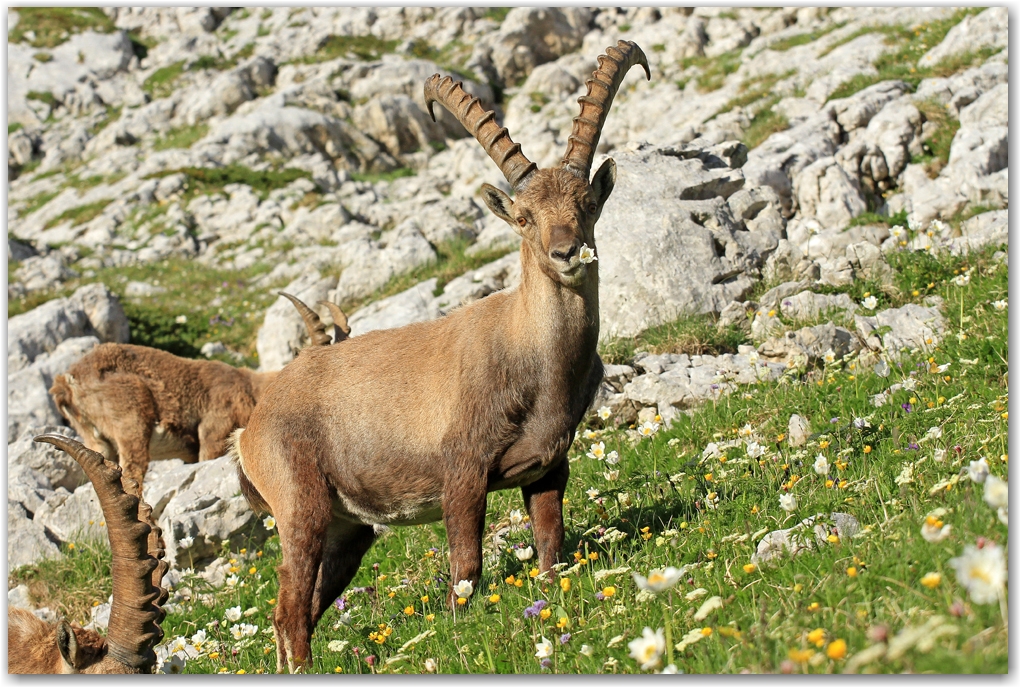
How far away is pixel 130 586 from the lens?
5.17 m

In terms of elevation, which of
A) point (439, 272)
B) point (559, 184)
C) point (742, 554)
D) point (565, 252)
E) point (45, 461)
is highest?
point (559, 184)

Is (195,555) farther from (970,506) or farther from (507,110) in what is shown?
(507,110)

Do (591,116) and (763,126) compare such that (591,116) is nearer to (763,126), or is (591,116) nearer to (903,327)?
(903,327)

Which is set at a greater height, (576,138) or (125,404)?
(576,138)

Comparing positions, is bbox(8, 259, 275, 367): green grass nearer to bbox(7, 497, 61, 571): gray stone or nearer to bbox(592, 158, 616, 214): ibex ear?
bbox(7, 497, 61, 571): gray stone

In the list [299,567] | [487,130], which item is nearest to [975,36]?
[487,130]

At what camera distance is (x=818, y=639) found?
291 centimetres

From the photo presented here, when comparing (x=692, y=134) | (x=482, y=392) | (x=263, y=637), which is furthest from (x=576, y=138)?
(x=692, y=134)

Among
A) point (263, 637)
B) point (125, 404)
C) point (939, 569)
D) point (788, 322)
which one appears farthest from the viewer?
point (125, 404)

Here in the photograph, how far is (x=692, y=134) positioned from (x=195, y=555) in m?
13.1

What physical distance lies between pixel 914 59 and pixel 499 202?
15756 millimetres

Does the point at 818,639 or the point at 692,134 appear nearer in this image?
the point at 818,639

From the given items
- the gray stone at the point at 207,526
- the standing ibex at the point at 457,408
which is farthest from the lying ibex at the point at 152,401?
the standing ibex at the point at 457,408

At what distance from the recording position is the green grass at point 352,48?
132 feet
